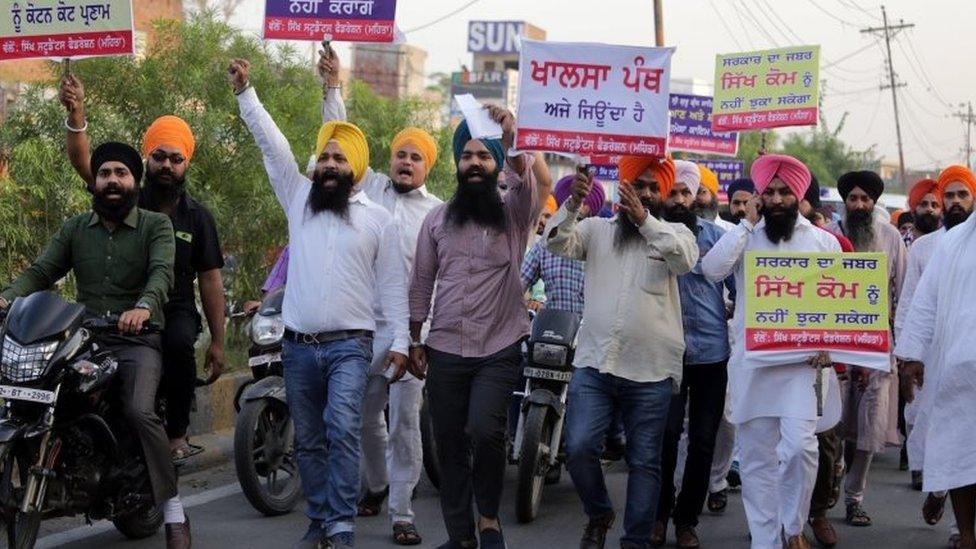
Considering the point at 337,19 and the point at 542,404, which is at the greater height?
the point at 337,19

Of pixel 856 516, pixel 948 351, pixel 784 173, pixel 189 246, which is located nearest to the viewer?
pixel 948 351

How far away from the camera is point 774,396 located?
23.4 ft

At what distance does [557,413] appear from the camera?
8.35 meters

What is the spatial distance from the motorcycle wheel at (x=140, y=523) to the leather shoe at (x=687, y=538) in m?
2.60

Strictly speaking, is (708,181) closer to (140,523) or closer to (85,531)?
(140,523)

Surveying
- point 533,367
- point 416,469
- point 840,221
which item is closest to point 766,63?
point 840,221

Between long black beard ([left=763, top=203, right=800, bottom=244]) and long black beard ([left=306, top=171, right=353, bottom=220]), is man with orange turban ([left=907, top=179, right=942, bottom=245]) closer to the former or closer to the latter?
long black beard ([left=763, top=203, right=800, bottom=244])

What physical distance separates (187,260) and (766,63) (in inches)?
345

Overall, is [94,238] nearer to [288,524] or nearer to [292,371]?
[292,371]

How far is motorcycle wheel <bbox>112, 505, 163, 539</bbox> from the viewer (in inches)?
288

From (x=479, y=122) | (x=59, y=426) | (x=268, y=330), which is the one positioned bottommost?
(x=59, y=426)

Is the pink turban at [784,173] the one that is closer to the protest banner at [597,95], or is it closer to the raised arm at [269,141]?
the protest banner at [597,95]

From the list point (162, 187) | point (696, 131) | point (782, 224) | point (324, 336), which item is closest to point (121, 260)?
point (162, 187)

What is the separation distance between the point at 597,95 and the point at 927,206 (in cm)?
452
